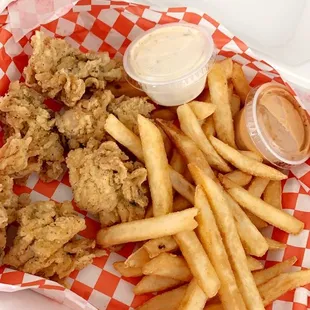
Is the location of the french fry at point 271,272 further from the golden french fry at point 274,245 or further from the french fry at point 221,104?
the french fry at point 221,104

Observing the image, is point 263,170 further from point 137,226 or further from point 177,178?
point 137,226

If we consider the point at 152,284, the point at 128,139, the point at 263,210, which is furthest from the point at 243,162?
the point at 152,284

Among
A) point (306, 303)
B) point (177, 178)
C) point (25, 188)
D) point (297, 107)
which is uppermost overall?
point (297, 107)

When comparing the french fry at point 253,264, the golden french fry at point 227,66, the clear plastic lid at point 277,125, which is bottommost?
the french fry at point 253,264

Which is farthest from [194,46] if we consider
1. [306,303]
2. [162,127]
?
[306,303]

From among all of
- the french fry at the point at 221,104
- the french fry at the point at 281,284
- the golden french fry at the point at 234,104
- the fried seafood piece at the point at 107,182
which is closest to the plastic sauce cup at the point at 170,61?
the french fry at the point at 221,104

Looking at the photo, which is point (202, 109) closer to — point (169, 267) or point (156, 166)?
point (156, 166)

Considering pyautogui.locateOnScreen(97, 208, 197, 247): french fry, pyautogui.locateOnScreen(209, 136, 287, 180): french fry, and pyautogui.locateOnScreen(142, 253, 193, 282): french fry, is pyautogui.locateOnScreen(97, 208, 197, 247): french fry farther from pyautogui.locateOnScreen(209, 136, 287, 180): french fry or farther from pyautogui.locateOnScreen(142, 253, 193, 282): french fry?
pyautogui.locateOnScreen(209, 136, 287, 180): french fry
